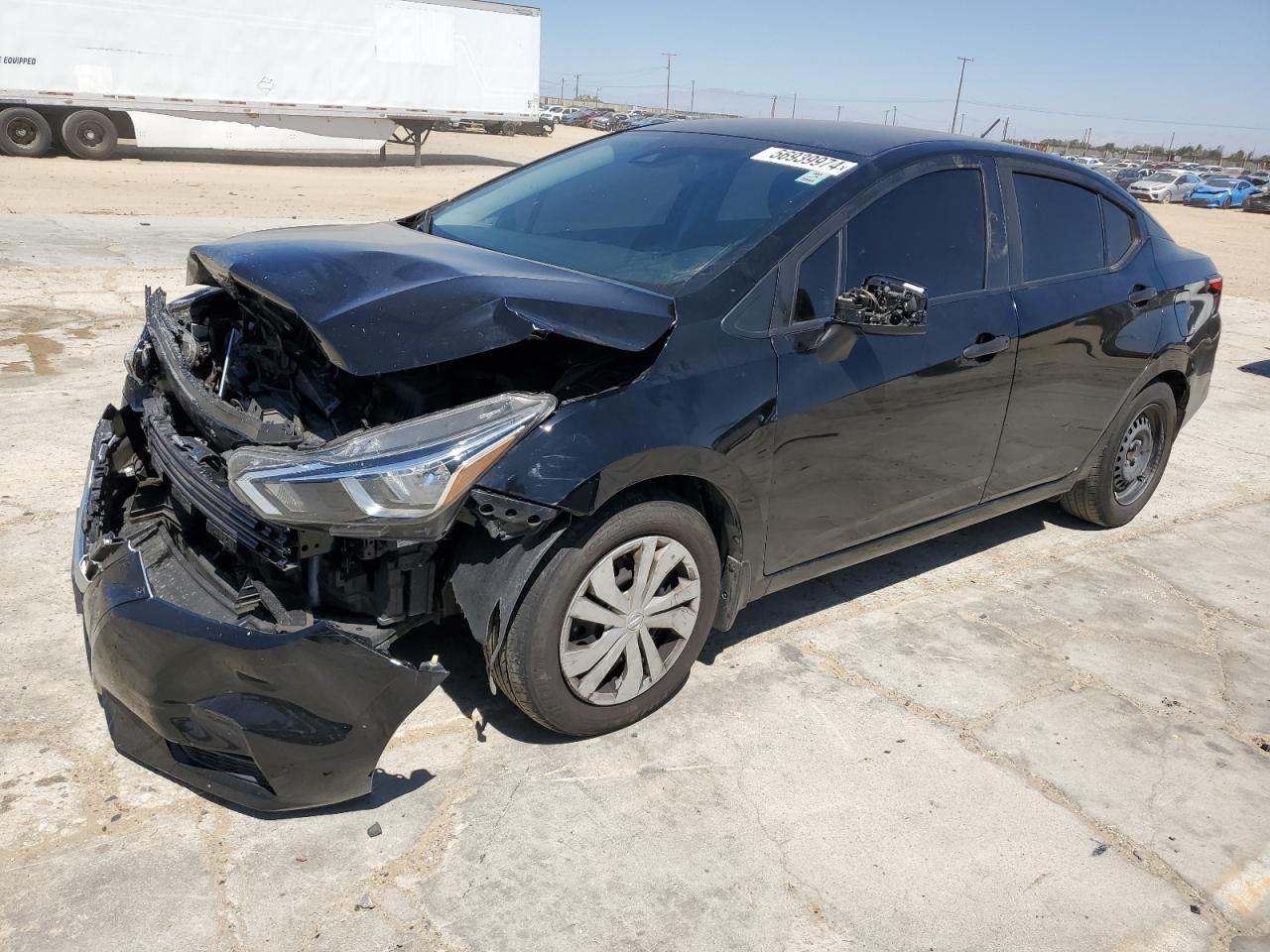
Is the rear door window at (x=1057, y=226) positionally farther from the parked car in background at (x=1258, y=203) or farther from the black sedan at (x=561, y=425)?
the parked car in background at (x=1258, y=203)

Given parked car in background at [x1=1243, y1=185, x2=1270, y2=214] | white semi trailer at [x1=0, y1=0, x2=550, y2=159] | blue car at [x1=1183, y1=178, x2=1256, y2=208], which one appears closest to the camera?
white semi trailer at [x1=0, y1=0, x2=550, y2=159]

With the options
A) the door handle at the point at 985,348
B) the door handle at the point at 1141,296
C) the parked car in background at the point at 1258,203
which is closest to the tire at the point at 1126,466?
the door handle at the point at 1141,296

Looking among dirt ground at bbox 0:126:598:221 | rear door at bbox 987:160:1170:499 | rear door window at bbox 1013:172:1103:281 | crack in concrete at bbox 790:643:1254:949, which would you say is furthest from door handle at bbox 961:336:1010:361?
dirt ground at bbox 0:126:598:221

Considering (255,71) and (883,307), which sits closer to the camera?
(883,307)

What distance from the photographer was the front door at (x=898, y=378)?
338cm

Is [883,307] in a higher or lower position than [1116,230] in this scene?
lower

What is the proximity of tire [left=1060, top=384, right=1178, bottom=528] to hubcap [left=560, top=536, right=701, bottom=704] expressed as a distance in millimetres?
2756

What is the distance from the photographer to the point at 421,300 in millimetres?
2738

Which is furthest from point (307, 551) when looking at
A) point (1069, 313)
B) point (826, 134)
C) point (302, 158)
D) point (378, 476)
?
point (302, 158)

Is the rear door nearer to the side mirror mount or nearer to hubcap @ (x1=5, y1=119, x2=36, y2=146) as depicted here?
the side mirror mount

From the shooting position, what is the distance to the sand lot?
2516 mm

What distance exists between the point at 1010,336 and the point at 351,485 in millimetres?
2716

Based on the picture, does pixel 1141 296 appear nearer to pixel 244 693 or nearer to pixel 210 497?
pixel 210 497

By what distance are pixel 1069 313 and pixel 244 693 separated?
3.54 metres
